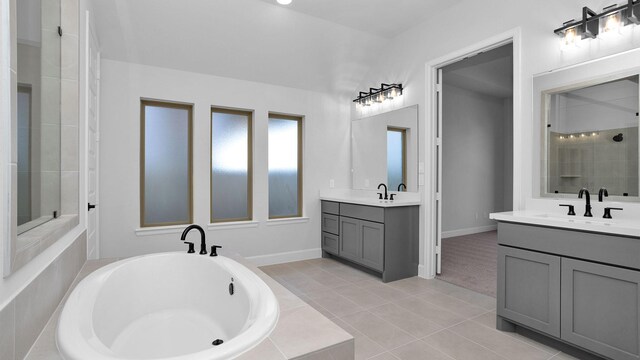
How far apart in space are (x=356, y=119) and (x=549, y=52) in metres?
2.48

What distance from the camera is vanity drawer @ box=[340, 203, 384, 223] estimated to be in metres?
3.58

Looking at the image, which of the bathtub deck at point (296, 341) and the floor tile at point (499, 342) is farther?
the floor tile at point (499, 342)

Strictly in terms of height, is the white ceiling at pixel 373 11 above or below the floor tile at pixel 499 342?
above

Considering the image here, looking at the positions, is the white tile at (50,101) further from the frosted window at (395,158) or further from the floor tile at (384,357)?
the frosted window at (395,158)

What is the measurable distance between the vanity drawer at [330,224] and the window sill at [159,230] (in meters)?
1.81

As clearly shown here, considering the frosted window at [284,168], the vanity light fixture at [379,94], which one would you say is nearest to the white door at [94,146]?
the frosted window at [284,168]

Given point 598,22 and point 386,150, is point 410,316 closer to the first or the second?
point 386,150

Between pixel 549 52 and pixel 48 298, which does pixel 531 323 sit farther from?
pixel 48 298

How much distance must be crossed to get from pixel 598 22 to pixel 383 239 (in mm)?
2459

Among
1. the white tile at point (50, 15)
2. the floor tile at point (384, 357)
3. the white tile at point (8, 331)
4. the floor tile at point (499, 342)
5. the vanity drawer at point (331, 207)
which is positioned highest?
the white tile at point (50, 15)

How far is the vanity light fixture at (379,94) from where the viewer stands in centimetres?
402

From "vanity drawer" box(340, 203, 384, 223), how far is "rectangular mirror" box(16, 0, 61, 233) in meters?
2.73

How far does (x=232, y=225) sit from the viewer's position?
4012 millimetres

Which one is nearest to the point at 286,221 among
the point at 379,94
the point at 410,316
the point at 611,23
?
the point at 379,94
